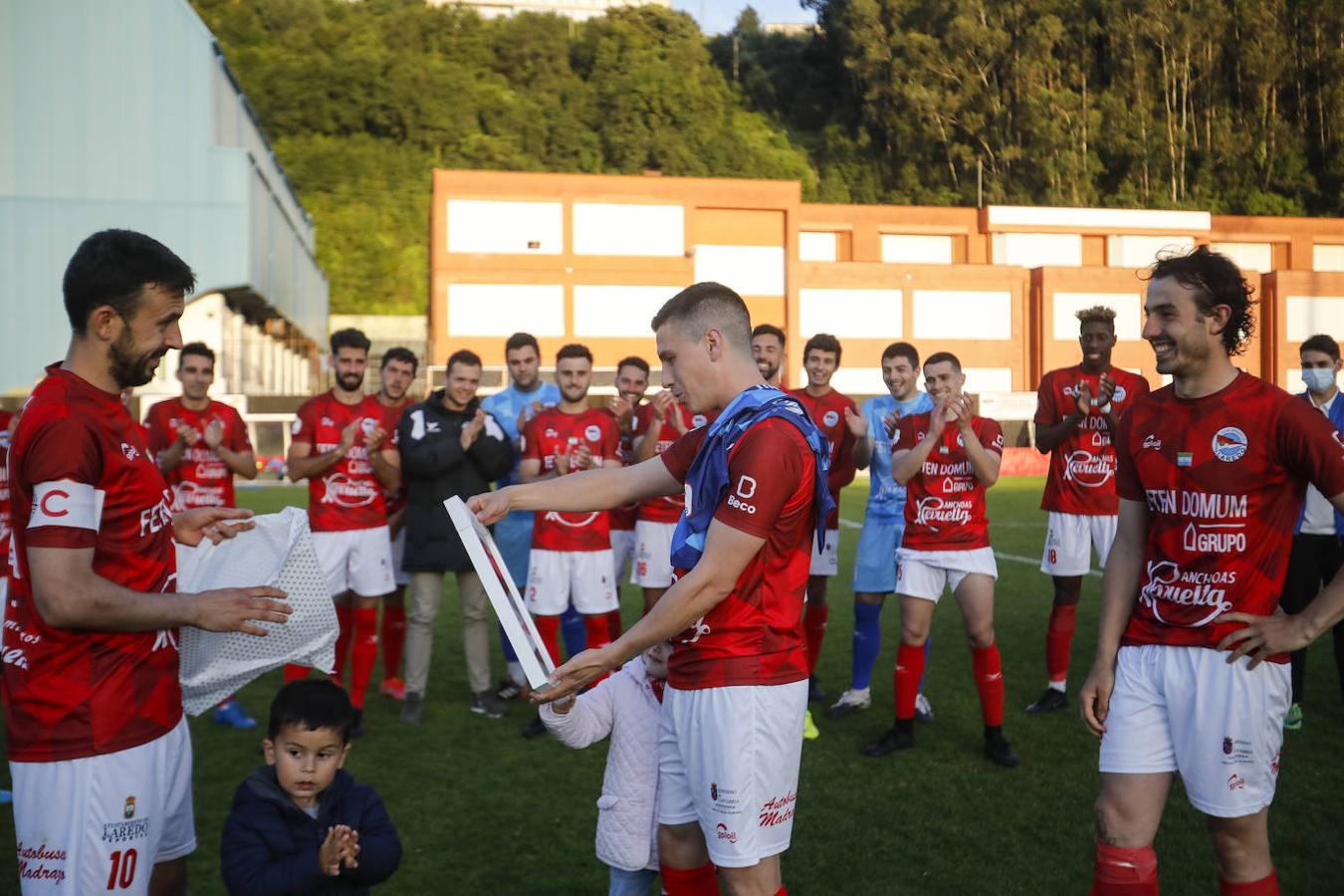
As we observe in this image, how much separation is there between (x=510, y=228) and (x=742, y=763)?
45399 millimetres

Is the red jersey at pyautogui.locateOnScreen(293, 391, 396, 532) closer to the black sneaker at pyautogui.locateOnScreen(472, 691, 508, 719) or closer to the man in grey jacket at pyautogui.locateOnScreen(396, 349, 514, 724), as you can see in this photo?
the man in grey jacket at pyautogui.locateOnScreen(396, 349, 514, 724)

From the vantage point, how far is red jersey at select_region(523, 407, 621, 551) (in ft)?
23.4

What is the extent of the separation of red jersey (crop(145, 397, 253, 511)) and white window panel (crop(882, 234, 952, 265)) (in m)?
51.0

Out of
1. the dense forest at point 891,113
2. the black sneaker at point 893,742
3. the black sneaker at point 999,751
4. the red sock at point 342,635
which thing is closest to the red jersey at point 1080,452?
the black sneaker at point 999,751

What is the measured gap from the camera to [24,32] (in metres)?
26.7

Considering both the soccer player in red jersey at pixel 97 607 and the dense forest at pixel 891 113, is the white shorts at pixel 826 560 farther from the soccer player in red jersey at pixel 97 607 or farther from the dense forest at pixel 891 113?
the dense forest at pixel 891 113

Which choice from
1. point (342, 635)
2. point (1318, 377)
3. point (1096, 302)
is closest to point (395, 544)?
point (342, 635)

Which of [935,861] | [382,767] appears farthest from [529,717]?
[935,861]

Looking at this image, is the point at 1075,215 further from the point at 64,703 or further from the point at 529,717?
the point at 64,703

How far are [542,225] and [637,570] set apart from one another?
1595 inches

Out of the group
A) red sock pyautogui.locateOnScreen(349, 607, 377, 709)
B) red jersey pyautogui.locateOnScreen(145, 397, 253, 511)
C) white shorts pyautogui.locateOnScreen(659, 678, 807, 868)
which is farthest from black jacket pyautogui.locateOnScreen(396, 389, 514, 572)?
white shorts pyautogui.locateOnScreen(659, 678, 807, 868)

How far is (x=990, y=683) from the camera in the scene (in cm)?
602

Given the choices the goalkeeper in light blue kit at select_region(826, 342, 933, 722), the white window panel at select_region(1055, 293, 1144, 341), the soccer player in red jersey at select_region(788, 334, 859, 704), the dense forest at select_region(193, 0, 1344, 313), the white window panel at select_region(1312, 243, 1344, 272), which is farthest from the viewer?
the dense forest at select_region(193, 0, 1344, 313)

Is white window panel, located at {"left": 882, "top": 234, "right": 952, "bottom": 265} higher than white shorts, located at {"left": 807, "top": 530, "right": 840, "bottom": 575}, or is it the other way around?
white window panel, located at {"left": 882, "top": 234, "right": 952, "bottom": 265}
